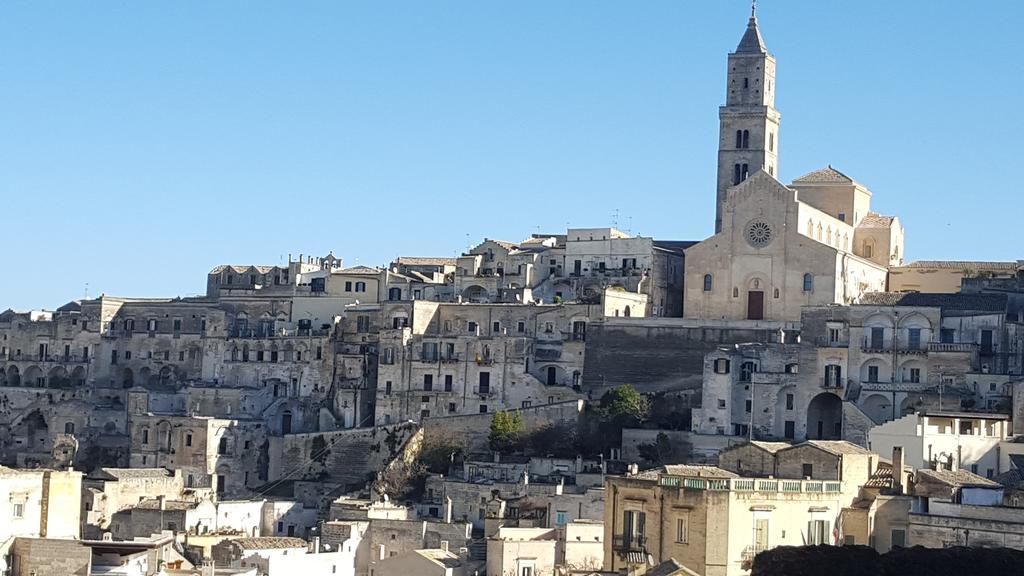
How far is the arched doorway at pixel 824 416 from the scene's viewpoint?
65.7 m

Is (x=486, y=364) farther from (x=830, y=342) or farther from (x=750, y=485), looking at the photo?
(x=750, y=485)

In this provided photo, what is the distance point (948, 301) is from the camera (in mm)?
68062

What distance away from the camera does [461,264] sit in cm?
8194

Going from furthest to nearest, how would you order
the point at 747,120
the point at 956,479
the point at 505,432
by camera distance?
the point at 747,120
the point at 505,432
the point at 956,479

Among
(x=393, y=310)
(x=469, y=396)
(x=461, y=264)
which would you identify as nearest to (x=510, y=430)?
(x=469, y=396)

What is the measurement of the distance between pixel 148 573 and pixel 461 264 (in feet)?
134

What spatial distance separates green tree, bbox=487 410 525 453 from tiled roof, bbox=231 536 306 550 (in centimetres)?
1382

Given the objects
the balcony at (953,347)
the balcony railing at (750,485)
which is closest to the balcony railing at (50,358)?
the balcony at (953,347)

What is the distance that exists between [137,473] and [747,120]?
29.5 metres

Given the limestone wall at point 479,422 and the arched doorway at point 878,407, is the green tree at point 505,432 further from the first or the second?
the arched doorway at point 878,407

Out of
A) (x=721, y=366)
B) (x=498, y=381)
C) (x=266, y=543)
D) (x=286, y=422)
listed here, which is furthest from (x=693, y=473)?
(x=286, y=422)

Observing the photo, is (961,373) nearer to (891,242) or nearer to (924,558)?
(891,242)

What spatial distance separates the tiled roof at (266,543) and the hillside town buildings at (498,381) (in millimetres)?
301

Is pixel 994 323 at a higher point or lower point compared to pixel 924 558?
higher
